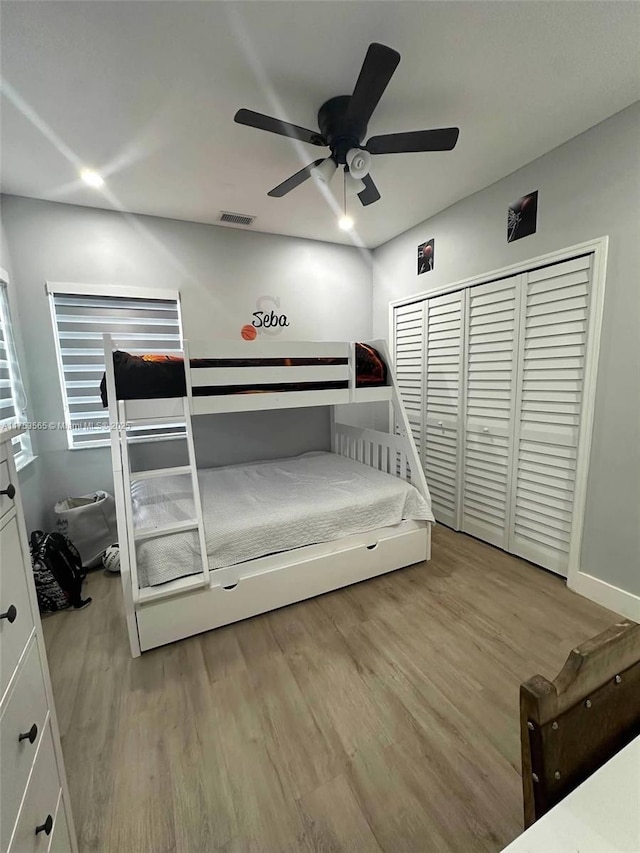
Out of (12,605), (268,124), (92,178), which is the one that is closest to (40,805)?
(12,605)

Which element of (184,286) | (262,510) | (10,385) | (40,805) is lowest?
(40,805)

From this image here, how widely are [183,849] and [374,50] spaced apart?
102 inches

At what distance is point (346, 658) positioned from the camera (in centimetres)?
177

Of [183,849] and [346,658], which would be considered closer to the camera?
[183,849]

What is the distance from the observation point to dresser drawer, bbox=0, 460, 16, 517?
30.2 inches

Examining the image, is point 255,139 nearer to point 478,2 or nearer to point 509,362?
point 478,2

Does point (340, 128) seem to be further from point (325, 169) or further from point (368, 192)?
point (368, 192)

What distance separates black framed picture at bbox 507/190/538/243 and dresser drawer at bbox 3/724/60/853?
10.5ft

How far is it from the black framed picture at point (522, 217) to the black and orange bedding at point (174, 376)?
1288mm

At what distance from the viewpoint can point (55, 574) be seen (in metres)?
2.21

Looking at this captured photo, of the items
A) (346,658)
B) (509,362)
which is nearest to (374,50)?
(509,362)

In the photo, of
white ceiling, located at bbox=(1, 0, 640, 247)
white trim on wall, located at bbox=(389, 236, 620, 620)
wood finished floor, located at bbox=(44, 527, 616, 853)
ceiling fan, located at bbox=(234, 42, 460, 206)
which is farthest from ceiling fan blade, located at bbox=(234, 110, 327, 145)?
wood finished floor, located at bbox=(44, 527, 616, 853)

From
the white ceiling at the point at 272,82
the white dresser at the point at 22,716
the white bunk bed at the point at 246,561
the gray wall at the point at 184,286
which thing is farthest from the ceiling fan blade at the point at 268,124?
the gray wall at the point at 184,286

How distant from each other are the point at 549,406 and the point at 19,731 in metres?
2.73
